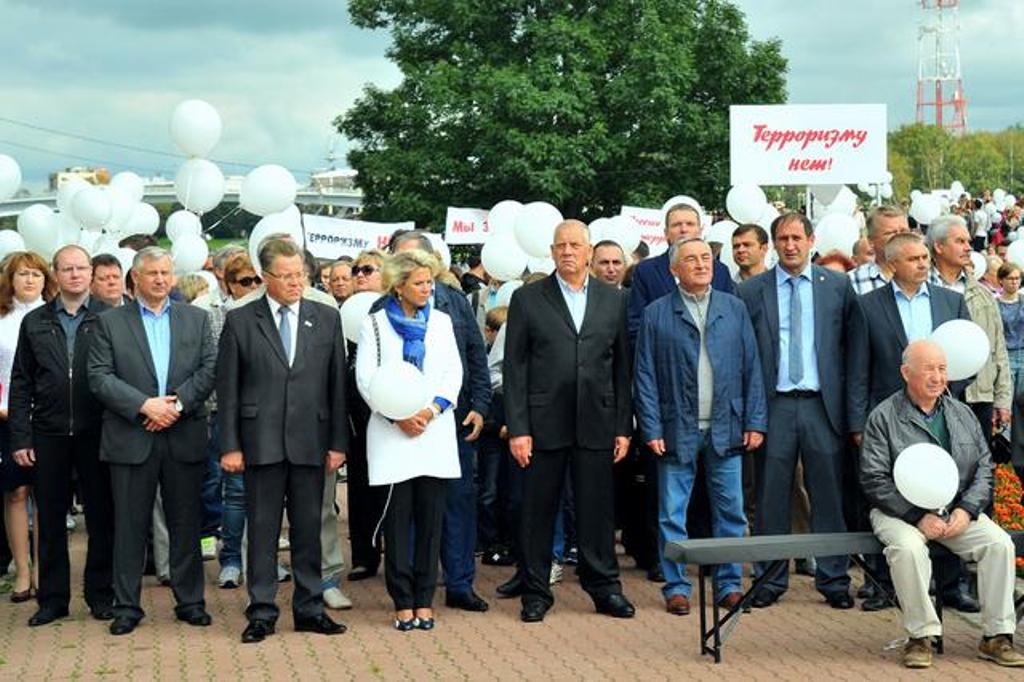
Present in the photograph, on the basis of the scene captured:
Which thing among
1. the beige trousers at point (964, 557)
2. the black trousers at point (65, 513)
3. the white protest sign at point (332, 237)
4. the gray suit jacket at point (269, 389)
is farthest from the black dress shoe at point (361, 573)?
the white protest sign at point (332, 237)

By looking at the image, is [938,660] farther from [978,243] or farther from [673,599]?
[978,243]

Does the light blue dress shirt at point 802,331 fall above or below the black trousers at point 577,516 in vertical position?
above

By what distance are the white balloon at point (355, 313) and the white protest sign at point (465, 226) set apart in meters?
15.9

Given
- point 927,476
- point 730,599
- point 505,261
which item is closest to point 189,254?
point 505,261

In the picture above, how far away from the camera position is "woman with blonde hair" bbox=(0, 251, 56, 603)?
32.3ft

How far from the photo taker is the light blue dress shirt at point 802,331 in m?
9.20

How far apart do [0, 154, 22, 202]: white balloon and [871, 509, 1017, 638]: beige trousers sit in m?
12.1

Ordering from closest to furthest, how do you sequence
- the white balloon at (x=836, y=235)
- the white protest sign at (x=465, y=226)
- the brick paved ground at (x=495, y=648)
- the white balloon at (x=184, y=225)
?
the brick paved ground at (x=495, y=648) → the white balloon at (x=836, y=235) → the white balloon at (x=184, y=225) → the white protest sign at (x=465, y=226)

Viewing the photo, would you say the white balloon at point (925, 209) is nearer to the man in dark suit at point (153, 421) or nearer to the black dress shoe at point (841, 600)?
the black dress shoe at point (841, 600)

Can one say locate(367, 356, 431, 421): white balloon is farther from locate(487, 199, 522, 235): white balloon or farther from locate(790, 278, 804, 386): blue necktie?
locate(487, 199, 522, 235): white balloon

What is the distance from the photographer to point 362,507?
1041cm

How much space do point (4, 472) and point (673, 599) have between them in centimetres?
414

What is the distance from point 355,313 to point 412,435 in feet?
4.53

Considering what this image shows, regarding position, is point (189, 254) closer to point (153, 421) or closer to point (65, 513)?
point (65, 513)
